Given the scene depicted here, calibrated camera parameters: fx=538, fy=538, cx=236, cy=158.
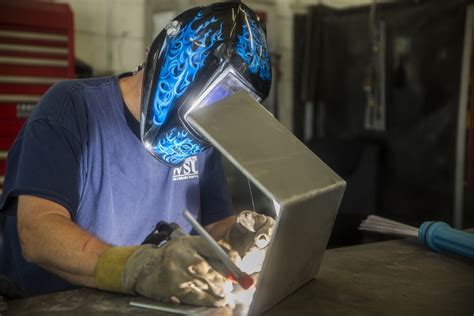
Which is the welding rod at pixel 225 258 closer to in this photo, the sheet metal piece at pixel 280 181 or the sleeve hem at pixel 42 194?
the sheet metal piece at pixel 280 181

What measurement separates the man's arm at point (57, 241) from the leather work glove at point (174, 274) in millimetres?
75

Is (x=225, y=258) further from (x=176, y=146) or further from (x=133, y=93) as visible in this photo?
(x=133, y=93)

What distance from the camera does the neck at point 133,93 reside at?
50.8 inches

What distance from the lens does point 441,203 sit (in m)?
3.04

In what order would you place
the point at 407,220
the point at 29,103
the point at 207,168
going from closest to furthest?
the point at 207,168
the point at 29,103
the point at 407,220

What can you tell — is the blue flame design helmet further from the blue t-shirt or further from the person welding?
the blue t-shirt

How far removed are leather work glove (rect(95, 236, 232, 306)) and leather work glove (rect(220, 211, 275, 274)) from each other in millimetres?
120

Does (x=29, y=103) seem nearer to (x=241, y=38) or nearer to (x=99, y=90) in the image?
(x=99, y=90)

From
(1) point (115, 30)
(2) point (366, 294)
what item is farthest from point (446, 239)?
(1) point (115, 30)

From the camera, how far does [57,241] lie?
0.96m

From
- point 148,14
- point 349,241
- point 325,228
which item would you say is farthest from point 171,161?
point 148,14

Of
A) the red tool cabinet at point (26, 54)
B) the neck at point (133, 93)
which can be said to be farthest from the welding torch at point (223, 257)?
the red tool cabinet at point (26, 54)

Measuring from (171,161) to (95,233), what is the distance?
9.8 inches

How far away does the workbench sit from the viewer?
2.81 ft
